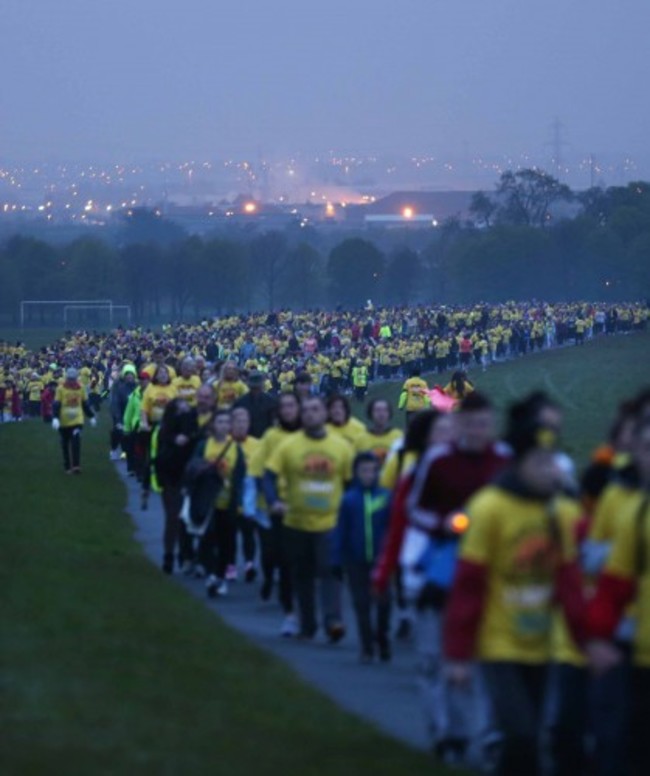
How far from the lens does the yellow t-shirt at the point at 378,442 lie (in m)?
16.8

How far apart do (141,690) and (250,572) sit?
23.2 feet

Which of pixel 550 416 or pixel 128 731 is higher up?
pixel 550 416

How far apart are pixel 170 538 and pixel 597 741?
12045mm

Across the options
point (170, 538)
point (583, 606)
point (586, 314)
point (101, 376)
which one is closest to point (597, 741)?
point (583, 606)

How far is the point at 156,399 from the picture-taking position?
26562 mm

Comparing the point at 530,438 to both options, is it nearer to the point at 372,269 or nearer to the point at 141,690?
the point at 141,690

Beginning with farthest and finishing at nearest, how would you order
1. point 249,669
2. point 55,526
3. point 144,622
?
1. point 55,526
2. point 144,622
3. point 249,669

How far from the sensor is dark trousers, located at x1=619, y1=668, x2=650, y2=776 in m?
8.91

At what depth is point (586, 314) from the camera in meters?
109

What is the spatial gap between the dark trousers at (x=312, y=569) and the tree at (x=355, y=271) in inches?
6728

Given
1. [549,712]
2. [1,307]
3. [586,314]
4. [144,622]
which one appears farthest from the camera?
[1,307]

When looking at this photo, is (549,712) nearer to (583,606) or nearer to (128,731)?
(128,731)

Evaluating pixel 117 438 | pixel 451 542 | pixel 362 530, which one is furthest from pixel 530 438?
pixel 117 438

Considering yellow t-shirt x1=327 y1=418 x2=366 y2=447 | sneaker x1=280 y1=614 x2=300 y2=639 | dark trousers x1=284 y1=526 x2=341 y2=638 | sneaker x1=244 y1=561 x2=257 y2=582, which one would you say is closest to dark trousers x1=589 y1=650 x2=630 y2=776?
dark trousers x1=284 y1=526 x2=341 y2=638
